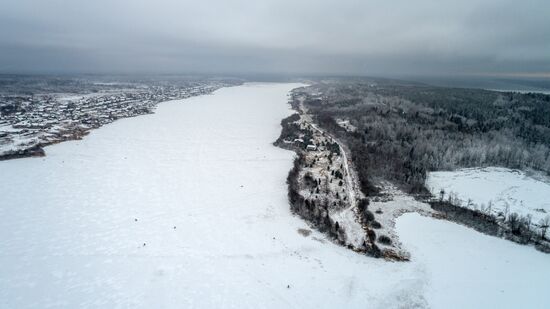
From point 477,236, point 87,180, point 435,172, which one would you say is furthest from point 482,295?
point 87,180

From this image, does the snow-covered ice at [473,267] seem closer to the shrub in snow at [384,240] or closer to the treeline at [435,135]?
the shrub in snow at [384,240]

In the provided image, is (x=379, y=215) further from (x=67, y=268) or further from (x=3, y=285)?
(x=3, y=285)

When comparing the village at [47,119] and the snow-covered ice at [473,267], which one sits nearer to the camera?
Result: the snow-covered ice at [473,267]

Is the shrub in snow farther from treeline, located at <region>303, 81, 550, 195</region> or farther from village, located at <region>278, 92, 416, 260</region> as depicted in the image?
treeline, located at <region>303, 81, 550, 195</region>

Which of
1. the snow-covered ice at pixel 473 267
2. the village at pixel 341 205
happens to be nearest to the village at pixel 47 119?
the village at pixel 341 205

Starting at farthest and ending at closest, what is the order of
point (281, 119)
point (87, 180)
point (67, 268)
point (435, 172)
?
point (281, 119)
point (435, 172)
point (87, 180)
point (67, 268)

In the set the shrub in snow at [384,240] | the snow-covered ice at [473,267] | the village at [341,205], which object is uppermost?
the village at [341,205]

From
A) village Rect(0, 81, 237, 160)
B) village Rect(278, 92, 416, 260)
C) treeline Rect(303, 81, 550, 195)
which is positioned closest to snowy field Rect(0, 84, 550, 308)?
village Rect(278, 92, 416, 260)
